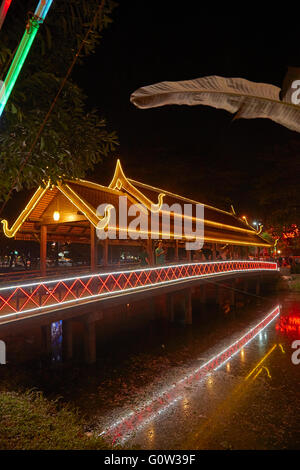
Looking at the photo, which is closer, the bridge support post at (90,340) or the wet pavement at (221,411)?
the wet pavement at (221,411)

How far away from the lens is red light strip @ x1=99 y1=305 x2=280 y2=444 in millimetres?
8062

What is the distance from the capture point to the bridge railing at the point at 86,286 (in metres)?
9.56

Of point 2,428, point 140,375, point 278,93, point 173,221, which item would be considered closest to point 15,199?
point 173,221

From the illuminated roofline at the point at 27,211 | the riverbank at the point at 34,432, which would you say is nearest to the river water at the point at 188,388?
the riverbank at the point at 34,432

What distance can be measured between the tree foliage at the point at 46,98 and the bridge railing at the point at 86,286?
4169 mm

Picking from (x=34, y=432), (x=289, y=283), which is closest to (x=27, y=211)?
(x=34, y=432)

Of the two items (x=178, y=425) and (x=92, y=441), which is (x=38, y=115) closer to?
(x=92, y=441)

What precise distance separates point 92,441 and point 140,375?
7.34 metres

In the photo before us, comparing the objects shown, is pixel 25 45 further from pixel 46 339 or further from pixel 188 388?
pixel 46 339

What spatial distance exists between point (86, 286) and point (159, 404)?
465cm

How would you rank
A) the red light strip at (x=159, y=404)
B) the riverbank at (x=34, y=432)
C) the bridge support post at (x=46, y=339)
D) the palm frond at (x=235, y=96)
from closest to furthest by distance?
the palm frond at (x=235, y=96)
the riverbank at (x=34, y=432)
the red light strip at (x=159, y=404)
the bridge support post at (x=46, y=339)

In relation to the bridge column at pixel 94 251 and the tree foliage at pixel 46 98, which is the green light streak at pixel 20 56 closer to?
the tree foliage at pixel 46 98

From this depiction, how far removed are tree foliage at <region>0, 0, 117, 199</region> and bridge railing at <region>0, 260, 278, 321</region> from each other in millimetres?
4169
